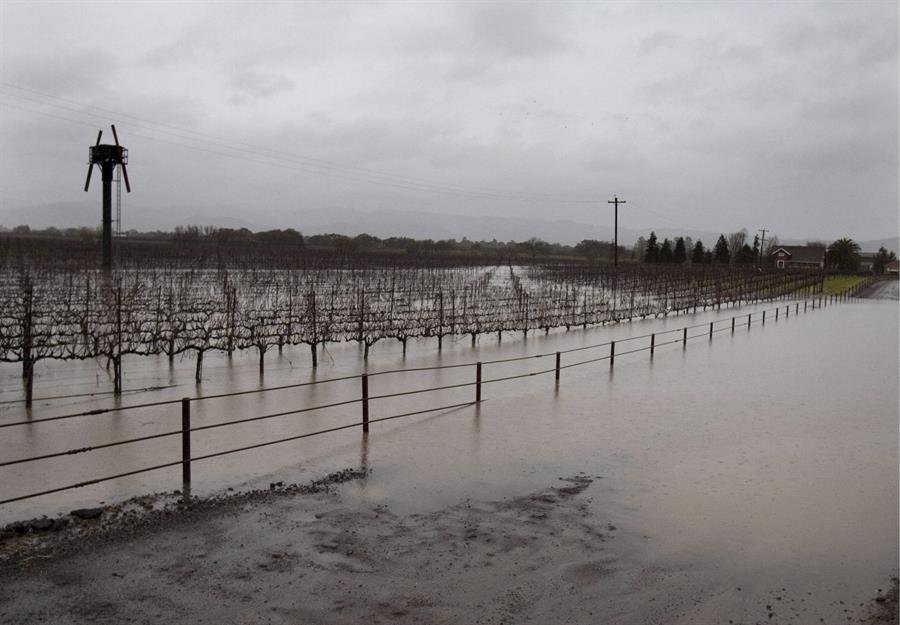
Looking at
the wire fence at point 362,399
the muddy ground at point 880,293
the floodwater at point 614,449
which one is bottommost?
the floodwater at point 614,449

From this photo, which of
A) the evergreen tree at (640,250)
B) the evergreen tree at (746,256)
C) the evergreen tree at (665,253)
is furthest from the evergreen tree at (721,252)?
the evergreen tree at (640,250)

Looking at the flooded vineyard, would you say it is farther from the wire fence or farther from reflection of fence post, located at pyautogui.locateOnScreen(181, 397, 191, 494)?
reflection of fence post, located at pyautogui.locateOnScreen(181, 397, 191, 494)

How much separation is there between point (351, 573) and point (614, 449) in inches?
215

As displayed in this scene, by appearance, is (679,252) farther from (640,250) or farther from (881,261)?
(881,261)

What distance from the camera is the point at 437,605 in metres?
5.45

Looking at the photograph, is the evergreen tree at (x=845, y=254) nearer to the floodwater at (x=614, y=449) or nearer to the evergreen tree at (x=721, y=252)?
the evergreen tree at (x=721, y=252)

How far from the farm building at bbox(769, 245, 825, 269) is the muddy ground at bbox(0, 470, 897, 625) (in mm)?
125127

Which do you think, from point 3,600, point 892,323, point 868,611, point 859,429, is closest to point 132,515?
point 3,600

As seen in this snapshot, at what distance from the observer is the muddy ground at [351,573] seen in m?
5.30

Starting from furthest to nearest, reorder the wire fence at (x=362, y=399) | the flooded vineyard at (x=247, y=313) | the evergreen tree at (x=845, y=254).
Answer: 1. the evergreen tree at (x=845, y=254)
2. the flooded vineyard at (x=247, y=313)
3. the wire fence at (x=362, y=399)

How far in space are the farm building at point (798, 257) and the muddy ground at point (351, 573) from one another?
12513 centimetres

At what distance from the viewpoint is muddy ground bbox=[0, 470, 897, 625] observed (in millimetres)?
5305

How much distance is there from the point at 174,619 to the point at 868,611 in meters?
5.26

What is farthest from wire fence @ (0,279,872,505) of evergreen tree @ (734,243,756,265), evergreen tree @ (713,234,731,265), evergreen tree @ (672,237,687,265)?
evergreen tree @ (734,243,756,265)
